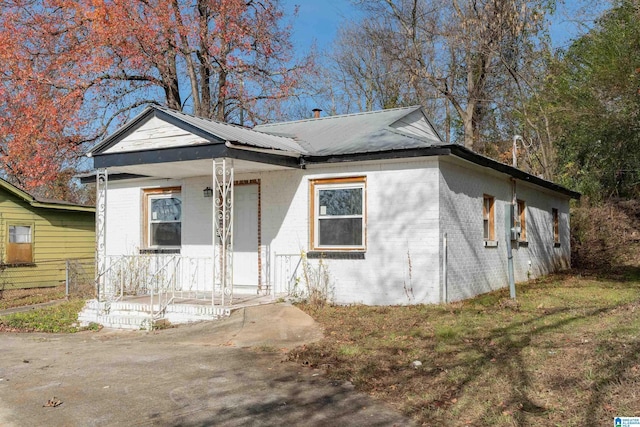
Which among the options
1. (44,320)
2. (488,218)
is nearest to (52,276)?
(44,320)

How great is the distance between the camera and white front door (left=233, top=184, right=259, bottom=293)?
42.8 feet

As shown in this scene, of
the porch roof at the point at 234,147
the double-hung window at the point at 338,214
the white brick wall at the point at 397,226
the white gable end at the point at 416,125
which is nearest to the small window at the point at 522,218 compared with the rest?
the white brick wall at the point at 397,226

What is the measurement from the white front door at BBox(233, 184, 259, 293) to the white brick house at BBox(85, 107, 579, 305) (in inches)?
1.1

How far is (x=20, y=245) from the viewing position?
18.8 metres

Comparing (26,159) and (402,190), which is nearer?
(402,190)

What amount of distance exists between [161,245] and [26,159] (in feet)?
35.3

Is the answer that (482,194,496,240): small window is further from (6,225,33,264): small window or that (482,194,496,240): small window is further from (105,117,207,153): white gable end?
(6,225,33,264): small window

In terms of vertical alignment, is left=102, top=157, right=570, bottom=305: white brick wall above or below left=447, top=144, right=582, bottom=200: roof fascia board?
below

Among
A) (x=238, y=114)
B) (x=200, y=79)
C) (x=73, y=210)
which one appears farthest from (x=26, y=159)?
(x=238, y=114)

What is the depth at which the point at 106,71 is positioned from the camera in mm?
22328

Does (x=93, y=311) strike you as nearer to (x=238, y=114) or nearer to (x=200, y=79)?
(x=200, y=79)

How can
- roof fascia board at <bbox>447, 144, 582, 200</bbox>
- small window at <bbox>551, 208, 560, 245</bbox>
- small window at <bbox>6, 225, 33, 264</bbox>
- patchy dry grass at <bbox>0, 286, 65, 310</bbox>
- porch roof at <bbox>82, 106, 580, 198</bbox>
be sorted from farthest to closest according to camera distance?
small window at <bbox>551, 208, 560, 245</bbox>
small window at <bbox>6, 225, 33, 264</bbox>
patchy dry grass at <bbox>0, 286, 65, 310</bbox>
roof fascia board at <bbox>447, 144, 582, 200</bbox>
porch roof at <bbox>82, 106, 580, 198</bbox>

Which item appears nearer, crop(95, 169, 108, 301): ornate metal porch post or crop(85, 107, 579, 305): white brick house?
crop(85, 107, 579, 305): white brick house

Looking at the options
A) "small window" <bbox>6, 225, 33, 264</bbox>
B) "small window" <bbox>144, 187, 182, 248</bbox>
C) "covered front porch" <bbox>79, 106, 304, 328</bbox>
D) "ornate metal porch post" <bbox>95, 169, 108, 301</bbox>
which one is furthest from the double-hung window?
"small window" <bbox>6, 225, 33, 264</bbox>
